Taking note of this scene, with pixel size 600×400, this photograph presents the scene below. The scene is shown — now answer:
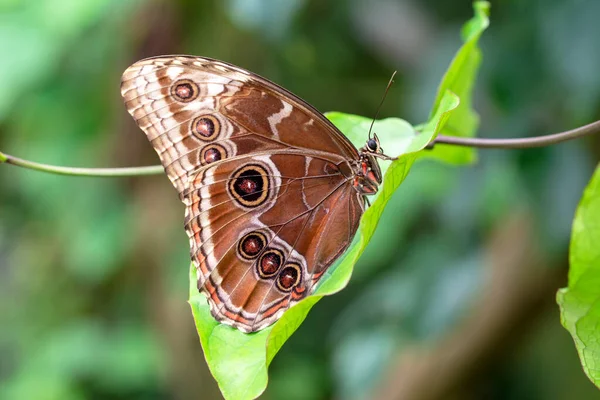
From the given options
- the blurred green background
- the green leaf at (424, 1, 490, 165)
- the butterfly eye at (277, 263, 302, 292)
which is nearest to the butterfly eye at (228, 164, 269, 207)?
the butterfly eye at (277, 263, 302, 292)

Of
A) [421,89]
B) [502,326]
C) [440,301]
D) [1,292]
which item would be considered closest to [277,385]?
[502,326]

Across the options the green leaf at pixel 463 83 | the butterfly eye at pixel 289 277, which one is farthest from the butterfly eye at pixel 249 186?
the green leaf at pixel 463 83

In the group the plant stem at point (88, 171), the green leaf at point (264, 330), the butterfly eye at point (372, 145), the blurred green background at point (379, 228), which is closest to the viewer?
the green leaf at point (264, 330)

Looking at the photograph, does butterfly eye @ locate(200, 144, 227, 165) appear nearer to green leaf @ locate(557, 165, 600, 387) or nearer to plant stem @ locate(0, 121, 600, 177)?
plant stem @ locate(0, 121, 600, 177)

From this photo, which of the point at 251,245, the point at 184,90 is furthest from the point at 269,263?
the point at 184,90

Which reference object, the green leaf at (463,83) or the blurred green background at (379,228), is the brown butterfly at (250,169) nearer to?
the green leaf at (463,83)

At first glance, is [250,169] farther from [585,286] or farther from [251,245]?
[585,286]

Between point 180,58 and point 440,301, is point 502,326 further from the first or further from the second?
point 180,58
